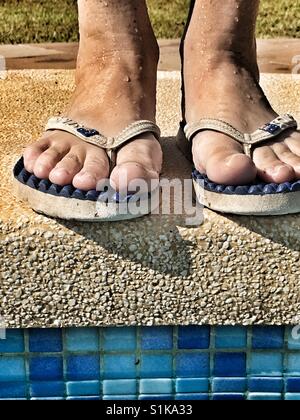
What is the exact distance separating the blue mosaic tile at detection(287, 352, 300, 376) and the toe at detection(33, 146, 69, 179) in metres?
0.58

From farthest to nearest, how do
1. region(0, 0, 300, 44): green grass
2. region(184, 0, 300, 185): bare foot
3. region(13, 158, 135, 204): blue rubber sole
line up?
region(0, 0, 300, 44): green grass < region(184, 0, 300, 185): bare foot < region(13, 158, 135, 204): blue rubber sole

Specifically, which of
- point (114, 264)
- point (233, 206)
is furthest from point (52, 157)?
point (233, 206)

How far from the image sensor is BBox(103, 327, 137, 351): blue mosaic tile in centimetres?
143

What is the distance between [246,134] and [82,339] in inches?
19.5

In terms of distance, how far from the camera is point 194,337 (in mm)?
1434

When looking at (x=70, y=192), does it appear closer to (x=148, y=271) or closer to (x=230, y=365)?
(x=148, y=271)

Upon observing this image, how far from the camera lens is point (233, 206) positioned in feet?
4.25

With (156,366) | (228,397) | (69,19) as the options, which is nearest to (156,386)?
(156,366)

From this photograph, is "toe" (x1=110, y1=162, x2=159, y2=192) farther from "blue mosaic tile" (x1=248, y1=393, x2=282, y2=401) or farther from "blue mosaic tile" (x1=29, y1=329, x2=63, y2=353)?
"blue mosaic tile" (x1=248, y1=393, x2=282, y2=401)

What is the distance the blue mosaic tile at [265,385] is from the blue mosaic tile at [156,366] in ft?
0.53

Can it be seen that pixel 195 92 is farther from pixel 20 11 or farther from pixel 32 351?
pixel 20 11

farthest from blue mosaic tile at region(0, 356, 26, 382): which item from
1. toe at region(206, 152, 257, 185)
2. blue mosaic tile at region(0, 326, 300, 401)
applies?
toe at region(206, 152, 257, 185)

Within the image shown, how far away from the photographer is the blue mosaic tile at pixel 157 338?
4.68ft

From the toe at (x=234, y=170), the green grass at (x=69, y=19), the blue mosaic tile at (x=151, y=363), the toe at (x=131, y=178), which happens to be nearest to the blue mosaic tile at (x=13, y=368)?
the blue mosaic tile at (x=151, y=363)
